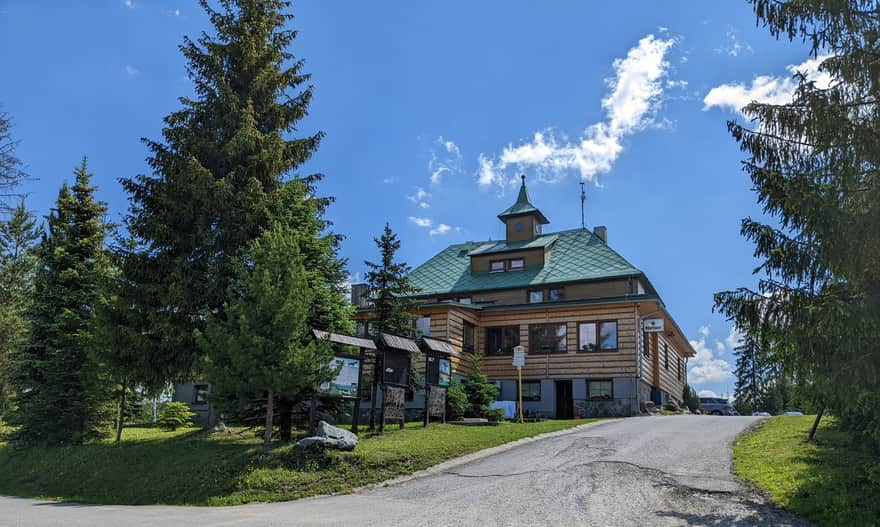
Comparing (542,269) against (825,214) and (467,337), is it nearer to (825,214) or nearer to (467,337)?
(467,337)

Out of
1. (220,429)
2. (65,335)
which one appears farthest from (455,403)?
(65,335)

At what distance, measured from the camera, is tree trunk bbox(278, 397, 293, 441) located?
1585 cm

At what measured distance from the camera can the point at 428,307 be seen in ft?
95.4

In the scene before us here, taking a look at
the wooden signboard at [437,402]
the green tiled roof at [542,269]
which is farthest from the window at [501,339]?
the wooden signboard at [437,402]

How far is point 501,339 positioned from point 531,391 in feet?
9.10

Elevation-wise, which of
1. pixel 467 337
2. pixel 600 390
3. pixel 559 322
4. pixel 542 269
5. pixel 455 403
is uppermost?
pixel 542 269

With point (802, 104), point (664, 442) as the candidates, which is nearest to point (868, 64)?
point (802, 104)

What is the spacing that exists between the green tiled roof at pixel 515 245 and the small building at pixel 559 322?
0.26ft

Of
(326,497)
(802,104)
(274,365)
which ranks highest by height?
(802,104)

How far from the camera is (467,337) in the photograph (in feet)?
102

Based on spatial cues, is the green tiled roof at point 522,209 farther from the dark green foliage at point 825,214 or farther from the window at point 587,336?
the dark green foliage at point 825,214

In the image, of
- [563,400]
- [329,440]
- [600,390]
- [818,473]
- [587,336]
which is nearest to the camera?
[818,473]

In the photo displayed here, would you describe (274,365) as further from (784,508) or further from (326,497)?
(784,508)

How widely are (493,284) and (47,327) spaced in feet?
65.4
